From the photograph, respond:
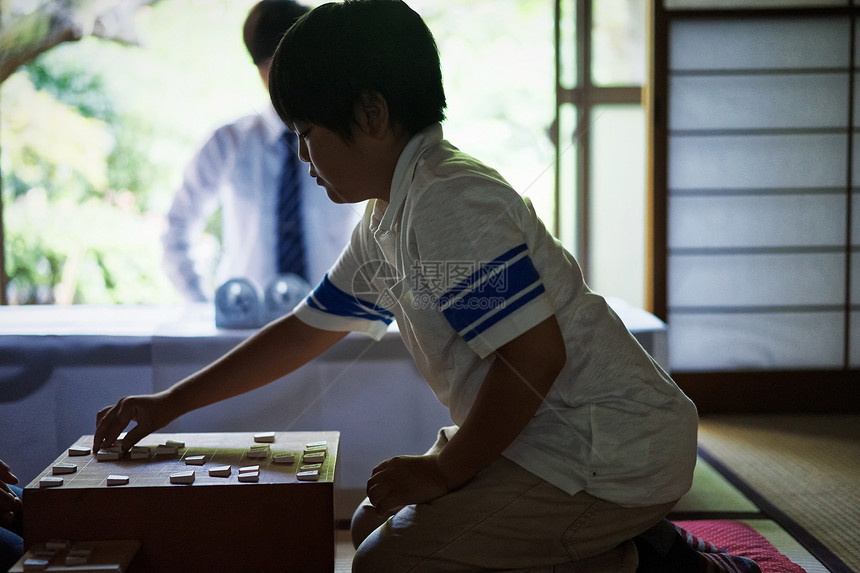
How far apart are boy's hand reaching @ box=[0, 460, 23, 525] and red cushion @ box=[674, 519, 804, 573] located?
3.44 ft

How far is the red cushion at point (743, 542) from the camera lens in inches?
48.1

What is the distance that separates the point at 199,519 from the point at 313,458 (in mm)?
150

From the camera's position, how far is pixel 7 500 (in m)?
0.97

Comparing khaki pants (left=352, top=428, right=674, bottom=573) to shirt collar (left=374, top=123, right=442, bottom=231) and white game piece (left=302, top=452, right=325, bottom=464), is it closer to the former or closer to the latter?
white game piece (left=302, top=452, right=325, bottom=464)

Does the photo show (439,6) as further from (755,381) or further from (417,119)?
(417,119)

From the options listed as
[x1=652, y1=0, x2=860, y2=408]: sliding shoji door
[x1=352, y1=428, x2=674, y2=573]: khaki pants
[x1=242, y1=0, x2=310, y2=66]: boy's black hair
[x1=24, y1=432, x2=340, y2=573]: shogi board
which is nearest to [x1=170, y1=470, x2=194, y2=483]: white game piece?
[x1=24, y1=432, x2=340, y2=573]: shogi board

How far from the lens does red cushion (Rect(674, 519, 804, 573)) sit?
1.22 m

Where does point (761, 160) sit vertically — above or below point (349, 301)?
above

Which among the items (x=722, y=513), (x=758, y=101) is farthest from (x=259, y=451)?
(x=758, y=101)

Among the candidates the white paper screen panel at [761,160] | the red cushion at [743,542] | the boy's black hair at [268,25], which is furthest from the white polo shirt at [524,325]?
the white paper screen panel at [761,160]

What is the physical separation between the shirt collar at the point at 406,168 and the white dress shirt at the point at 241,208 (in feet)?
5.02

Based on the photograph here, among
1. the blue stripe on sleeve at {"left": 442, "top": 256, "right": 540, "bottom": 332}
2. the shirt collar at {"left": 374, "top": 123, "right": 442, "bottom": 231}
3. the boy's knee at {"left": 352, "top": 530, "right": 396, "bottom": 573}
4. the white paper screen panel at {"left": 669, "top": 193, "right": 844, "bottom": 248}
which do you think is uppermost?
the shirt collar at {"left": 374, "top": 123, "right": 442, "bottom": 231}

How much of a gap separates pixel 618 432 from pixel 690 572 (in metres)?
0.27

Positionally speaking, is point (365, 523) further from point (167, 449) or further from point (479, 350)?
point (479, 350)
